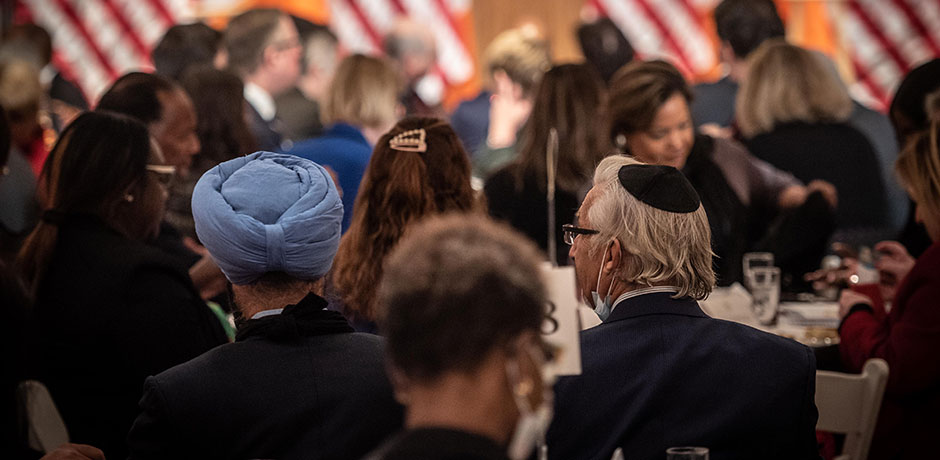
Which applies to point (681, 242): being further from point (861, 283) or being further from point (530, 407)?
point (861, 283)

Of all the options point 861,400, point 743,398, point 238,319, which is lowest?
point 861,400

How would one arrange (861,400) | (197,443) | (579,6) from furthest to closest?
(579,6) → (861,400) → (197,443)

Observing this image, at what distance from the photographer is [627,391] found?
6.44 ft

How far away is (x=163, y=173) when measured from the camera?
2783 millimetres

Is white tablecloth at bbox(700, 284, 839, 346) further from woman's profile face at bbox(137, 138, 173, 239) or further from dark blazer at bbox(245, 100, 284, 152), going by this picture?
dark blazer at bbox(245, 100, 284, 152)

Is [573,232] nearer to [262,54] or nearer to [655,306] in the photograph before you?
[655,306]

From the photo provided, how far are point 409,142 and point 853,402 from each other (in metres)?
1.13

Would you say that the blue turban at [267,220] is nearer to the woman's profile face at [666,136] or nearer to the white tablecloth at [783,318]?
the white tablecloth at [783,318]

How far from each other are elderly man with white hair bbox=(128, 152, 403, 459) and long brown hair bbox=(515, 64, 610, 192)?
1.88m

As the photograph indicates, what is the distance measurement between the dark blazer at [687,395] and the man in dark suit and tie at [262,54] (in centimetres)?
325

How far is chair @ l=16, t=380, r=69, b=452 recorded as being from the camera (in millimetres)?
2281

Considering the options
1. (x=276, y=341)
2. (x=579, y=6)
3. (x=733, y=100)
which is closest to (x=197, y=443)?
(x=276, y=341)

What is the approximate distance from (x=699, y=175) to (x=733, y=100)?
1590 millimetres

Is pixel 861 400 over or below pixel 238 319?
below
